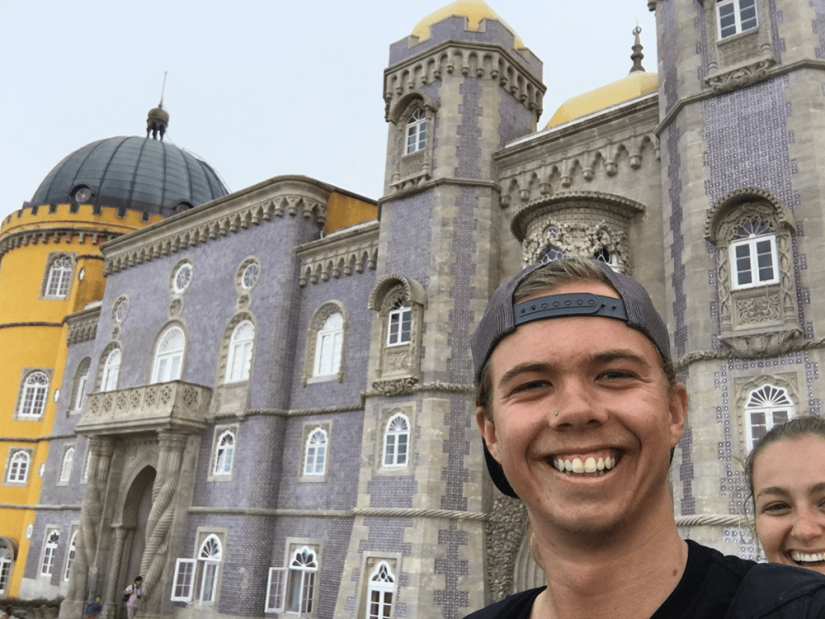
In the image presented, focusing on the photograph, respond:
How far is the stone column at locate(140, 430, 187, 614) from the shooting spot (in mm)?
19578

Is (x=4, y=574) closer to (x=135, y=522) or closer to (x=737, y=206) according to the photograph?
(x=135, y=522)

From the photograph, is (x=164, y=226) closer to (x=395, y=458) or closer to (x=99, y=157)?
(x=99, y=157)

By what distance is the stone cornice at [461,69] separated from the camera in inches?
716

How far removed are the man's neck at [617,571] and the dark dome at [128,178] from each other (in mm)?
34075

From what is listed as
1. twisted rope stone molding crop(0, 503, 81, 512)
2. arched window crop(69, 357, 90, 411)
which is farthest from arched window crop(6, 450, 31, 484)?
arched window crop(69, 357, 90, 411)

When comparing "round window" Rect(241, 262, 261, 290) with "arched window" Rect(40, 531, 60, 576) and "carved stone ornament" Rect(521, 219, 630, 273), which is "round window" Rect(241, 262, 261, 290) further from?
"arched window" Rect(40, 531, 60, 576)

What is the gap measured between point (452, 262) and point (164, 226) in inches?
514

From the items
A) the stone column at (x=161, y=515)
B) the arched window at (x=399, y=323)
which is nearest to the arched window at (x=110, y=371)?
the stone column at (x=161, y=515)

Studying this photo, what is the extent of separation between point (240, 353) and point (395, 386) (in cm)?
682

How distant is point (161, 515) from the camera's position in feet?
66.4

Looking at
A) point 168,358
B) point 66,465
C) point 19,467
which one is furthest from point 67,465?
point 168,358

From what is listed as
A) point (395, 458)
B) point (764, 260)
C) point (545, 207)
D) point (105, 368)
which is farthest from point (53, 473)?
point (764, 260)

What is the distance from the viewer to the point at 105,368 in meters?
26.3

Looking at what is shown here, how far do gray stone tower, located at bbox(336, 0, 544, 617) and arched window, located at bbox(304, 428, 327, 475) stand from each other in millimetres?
2611
